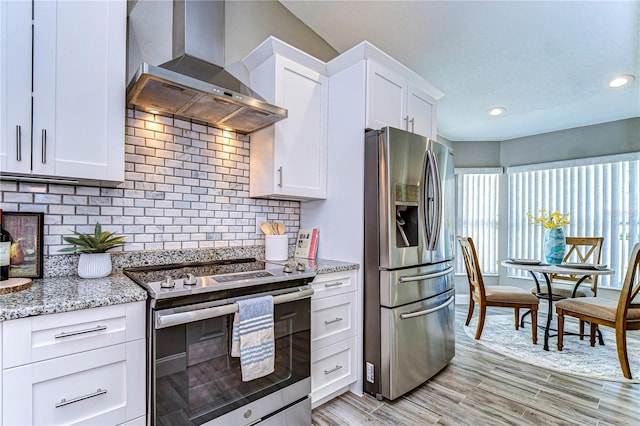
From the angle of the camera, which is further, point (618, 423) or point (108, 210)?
point (618, 423)

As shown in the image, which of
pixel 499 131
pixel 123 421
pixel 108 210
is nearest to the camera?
pixel 123 421

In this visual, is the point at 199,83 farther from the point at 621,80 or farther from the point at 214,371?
the point at 621,80

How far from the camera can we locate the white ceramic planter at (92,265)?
161 cm

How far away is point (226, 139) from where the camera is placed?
2.38m

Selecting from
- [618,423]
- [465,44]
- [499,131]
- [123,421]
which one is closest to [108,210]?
[123,421]

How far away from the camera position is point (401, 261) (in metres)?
2.22

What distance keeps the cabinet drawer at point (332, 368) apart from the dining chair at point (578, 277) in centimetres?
260

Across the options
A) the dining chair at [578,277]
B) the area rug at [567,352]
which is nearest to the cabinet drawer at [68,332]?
the area rug at [567,352]

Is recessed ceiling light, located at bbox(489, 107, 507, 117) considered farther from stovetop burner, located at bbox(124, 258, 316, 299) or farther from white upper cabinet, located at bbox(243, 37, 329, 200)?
stovetop burner, located at bbox(124, 258, 316, 299)

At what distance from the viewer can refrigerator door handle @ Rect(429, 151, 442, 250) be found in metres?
2.42

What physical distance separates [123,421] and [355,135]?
2032mm

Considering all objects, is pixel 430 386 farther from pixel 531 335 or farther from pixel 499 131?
pixel 499 131

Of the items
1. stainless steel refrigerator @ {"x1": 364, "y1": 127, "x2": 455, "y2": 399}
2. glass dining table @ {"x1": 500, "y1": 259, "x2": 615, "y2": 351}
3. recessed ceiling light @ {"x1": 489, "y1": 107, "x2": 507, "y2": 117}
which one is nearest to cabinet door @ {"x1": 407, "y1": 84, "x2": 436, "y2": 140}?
stainless steel refrigerator @ {"x1": 364, "y1": 127, "x2": 455, "y2": 399}

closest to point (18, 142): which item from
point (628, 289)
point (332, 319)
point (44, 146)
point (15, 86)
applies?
point (44, 146)
